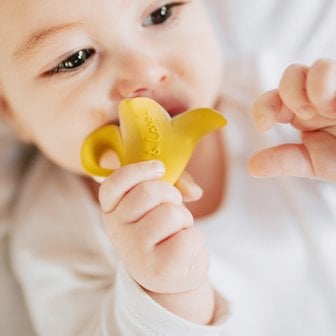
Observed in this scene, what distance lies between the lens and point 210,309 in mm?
997

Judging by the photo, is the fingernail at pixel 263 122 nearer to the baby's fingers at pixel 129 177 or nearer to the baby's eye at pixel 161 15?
the baby's fingers at pixel 129 177

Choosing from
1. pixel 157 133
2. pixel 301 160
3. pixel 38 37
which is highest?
pixel 38 37

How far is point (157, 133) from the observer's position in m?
0.92

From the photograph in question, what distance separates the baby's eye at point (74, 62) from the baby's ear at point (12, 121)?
6.3 inches

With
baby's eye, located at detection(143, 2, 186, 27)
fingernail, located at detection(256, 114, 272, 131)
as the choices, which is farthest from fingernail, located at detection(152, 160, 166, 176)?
baby's eye, located at detection(143, 2, 186, 27)

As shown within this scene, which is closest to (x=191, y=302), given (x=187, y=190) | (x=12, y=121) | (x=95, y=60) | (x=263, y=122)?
(x=187, y=190)

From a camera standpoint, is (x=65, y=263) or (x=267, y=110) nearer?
(x=267, y=110)

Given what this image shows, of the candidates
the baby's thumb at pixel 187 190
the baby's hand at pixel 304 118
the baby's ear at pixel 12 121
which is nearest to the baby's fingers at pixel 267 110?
the baby's hand at pixel 304 118

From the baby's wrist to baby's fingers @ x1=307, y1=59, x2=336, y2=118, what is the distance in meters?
0.32

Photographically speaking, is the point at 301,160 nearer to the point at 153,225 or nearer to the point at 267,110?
the point at 267,110

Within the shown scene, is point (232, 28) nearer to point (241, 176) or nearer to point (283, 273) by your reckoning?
point (241, 176)

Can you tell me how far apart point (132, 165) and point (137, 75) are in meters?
0.16

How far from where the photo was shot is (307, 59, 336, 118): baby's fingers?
2.59 ft

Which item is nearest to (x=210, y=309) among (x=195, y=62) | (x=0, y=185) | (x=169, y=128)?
(x=169, y=128)
